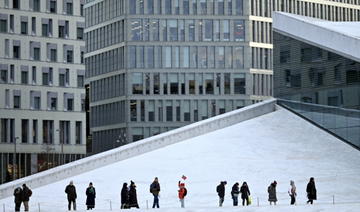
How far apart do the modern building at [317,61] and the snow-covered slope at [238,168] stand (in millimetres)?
2019

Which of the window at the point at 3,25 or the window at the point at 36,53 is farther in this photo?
the window at the point at 36,53

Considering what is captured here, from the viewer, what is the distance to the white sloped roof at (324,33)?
74125 mm

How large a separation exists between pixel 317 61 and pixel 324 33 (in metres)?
1.90

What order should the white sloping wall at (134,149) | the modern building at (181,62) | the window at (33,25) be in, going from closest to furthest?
the white sloping wall at (134,149), the window at (33,25), the modern building at (181,62)

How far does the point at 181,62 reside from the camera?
122 metres

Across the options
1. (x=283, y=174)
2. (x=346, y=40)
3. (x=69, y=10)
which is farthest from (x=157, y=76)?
(x=283, y=174)

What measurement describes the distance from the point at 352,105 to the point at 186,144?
8.96 meters

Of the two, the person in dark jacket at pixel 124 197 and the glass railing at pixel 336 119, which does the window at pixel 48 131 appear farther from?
the person in dark jacket at pixel 124 197

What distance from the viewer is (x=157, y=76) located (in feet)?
400

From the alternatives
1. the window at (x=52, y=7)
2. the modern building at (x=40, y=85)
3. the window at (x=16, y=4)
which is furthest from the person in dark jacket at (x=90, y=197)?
the window at (x=52, y=7)

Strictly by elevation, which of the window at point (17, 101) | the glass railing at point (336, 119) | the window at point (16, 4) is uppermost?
the window at point (16, 4)

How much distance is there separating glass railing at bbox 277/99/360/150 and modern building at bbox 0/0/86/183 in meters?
25.4

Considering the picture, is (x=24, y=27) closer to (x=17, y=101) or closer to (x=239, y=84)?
(x=17, y=101)

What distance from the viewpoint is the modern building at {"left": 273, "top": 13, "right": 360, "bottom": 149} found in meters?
74.2
